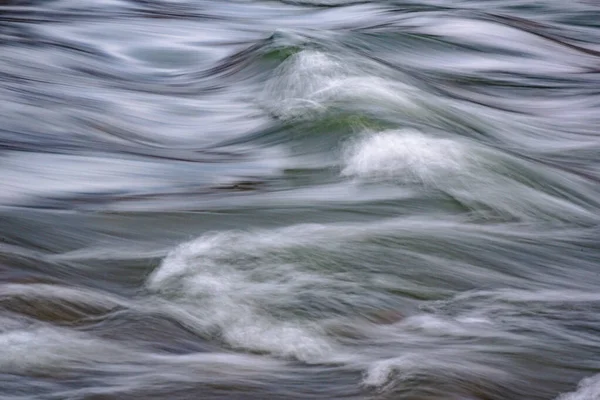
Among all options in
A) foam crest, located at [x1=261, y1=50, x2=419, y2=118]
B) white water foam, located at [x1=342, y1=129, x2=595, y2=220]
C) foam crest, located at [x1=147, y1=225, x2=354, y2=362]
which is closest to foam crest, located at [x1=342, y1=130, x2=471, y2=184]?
white water foam, located at [x1=342, y1=129, x2=595, y2=220]

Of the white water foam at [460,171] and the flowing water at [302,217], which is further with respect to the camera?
the white water foam at [460,171]

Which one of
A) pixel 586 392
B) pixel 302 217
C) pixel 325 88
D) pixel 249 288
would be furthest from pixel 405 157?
pixel 586 392

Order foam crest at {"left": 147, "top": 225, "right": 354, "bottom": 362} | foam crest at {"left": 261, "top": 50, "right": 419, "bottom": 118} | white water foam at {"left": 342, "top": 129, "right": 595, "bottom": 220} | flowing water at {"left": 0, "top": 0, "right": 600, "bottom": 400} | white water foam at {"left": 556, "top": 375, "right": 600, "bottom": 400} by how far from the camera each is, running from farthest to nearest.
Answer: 1. foam crest at {"left": 261, "top": 50, "right": 419, "bottom": 118}
2. white water foam at {"left": 342, "top": 129, "right": 595, "bottom": 220}
3. foam crest at {"left": 147, "top": 225, "right": 354, "bottom": 362}
4. flowing water at {"left": 0, "top": 0, "right": 600, "bottom": 400}
5. white water foam at {"left": 556, "top": 375, "right": 600, "bottom": 400}

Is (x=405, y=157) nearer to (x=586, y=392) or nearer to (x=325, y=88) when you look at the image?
(x=325, y=88)

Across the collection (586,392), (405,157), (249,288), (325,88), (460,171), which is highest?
(325,88)

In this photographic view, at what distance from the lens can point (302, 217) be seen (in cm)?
378

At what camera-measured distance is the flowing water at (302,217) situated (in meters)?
2.56

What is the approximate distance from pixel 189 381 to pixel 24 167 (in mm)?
2145

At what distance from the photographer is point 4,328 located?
2.64 meters

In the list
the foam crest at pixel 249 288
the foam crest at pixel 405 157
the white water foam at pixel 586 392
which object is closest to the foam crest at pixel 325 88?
the foam crest at pixel 405 157

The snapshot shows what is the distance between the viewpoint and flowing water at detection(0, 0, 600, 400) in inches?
101

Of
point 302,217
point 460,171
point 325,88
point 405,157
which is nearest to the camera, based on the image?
point 302,217

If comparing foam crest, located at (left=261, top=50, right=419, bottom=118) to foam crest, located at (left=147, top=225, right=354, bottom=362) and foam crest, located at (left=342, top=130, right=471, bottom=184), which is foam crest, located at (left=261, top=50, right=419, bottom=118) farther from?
foam crest, located at (left=147, top=225, right=354, bottom=362)

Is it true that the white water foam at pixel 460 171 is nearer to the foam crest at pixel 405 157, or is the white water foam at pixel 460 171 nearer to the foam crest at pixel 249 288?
the foam crest at pixel 405 157
